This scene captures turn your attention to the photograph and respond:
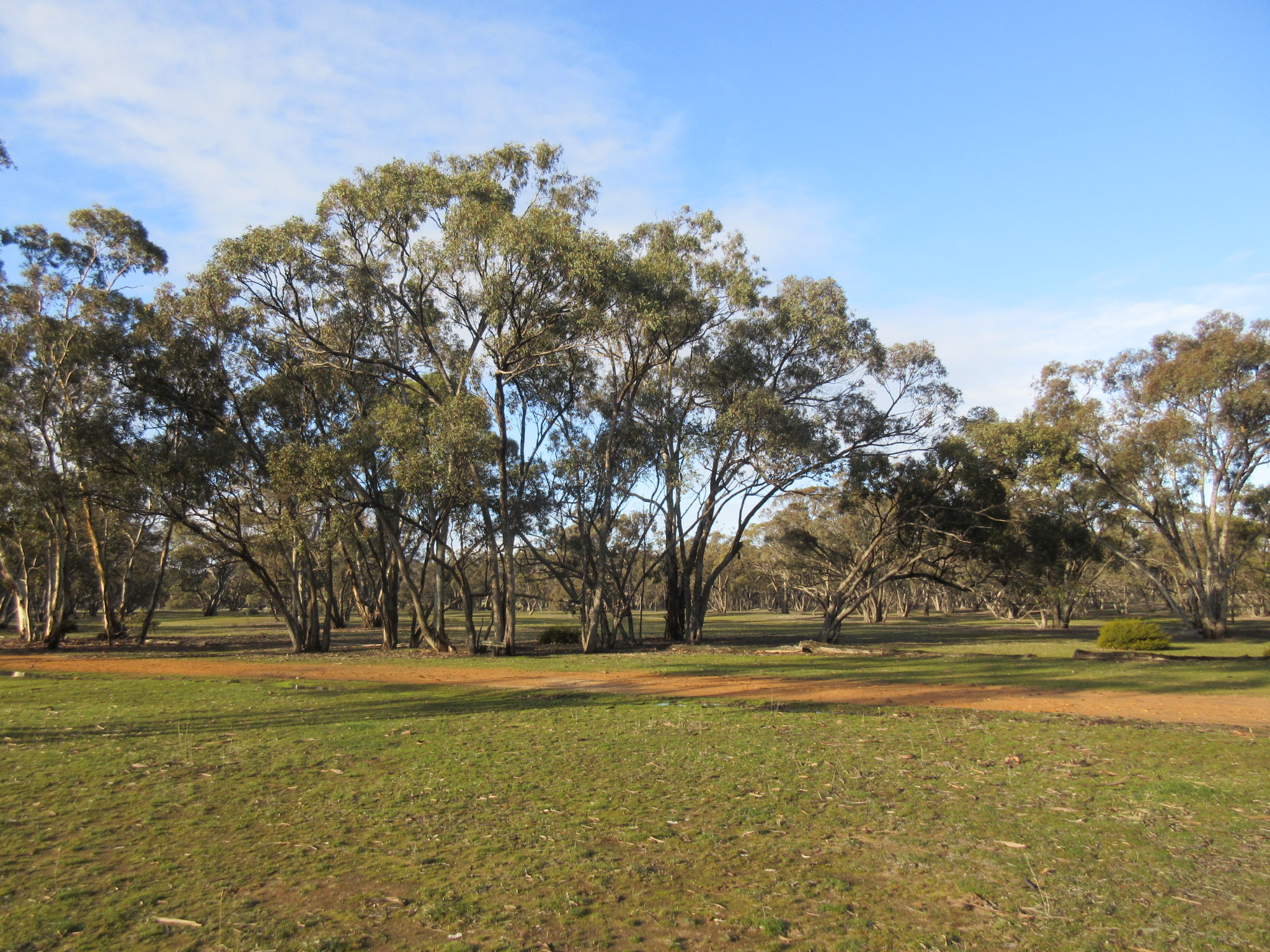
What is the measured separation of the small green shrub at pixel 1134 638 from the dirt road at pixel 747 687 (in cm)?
1361

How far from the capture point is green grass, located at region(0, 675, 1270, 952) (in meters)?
3.85

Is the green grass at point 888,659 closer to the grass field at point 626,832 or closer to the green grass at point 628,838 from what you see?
the grass field at point 626,832

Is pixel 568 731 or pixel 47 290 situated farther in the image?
pixel 47 290

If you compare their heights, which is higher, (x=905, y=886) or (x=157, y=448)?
(x=157, y=448)

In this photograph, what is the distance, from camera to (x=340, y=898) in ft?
13.6

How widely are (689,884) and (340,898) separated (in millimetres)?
1971

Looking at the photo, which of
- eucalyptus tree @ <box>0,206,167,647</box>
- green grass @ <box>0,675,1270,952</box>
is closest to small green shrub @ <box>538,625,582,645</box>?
eucalyptus tree @ <box>0,206,167,647</box>

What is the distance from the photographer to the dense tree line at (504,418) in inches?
851

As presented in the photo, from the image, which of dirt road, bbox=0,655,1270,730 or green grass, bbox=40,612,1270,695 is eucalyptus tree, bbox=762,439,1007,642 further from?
dirt road, bbox=0,655,1270,730

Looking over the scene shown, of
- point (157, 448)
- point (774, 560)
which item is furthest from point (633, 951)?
point (774, 560)

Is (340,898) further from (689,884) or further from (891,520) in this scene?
(891,520)

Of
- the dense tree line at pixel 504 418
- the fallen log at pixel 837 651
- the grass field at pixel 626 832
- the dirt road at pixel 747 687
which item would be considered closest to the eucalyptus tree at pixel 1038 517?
the dense tree line at pixel 504 418

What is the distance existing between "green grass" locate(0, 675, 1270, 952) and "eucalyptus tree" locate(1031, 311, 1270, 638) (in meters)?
25.7

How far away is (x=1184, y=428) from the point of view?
103 feet
